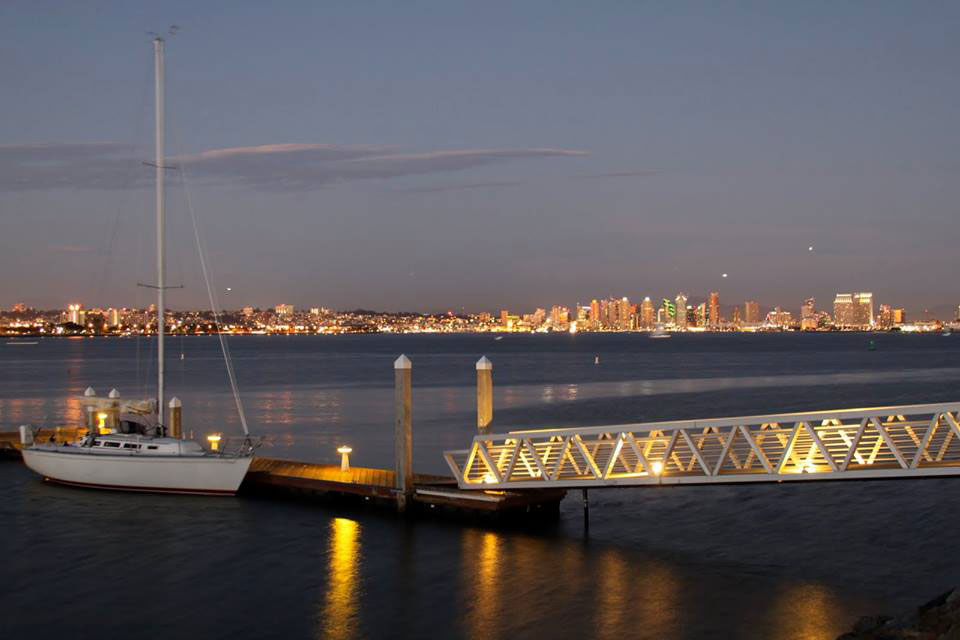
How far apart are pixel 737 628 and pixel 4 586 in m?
13.5

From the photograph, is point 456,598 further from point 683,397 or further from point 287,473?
point 683,397

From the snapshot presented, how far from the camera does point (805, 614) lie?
642 inches

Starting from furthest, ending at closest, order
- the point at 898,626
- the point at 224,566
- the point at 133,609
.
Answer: the point at 224,566 → the point at 133,609 → the point at 898,626

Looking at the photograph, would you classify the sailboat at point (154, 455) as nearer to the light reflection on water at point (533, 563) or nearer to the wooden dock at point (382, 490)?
the light reflection on water at point (533, 563)

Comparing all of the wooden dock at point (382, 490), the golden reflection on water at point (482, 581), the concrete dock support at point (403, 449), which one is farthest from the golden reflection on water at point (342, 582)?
the golden reflection on water at point (482, 581)

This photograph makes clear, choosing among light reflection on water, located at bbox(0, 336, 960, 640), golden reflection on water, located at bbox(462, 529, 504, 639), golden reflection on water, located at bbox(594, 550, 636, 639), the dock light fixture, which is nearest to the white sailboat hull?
light reflection on water, located at bbox(0, 336, 960, 640)

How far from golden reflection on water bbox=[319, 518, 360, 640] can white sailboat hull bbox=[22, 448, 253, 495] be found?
390 cm

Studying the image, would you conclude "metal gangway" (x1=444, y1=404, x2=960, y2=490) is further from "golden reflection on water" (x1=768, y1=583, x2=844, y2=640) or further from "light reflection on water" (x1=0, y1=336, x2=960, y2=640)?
"golden reflection on water" (x1=768, y1=583, x2=844, y2=640)

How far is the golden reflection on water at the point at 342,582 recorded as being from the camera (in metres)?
16.5

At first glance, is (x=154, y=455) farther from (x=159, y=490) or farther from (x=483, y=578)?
(x=483, y=578)

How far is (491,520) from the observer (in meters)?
22.5

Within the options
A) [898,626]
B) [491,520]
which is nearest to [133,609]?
[491,520]

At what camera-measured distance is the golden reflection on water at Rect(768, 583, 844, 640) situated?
50.4 ft

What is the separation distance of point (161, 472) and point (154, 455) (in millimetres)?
520
